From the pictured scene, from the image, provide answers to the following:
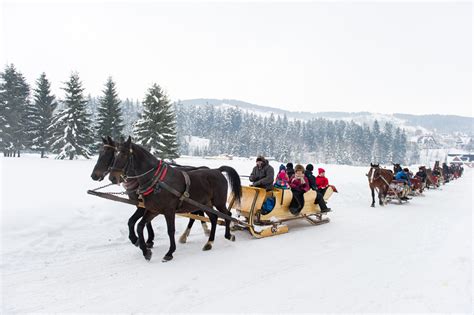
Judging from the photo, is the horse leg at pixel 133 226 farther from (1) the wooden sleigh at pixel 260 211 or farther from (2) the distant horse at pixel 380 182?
(2) the distant horse at pixel 380 182

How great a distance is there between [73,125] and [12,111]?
12.0 meters

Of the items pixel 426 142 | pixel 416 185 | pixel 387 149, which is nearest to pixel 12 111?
pixel 416 185

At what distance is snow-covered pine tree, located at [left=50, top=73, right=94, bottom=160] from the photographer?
31.2 metres

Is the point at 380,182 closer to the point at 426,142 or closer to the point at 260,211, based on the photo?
the point at 260,211

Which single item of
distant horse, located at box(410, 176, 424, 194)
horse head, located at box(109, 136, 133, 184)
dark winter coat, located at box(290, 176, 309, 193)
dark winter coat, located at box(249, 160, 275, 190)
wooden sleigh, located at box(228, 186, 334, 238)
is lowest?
distant horse, located at box(410, 176, 424, 194)

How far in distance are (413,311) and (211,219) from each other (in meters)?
4.05

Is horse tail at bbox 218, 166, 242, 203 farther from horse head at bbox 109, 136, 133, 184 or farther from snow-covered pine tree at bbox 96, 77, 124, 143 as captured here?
snow-covered pine tree at bbox 96, 77, 124, 143

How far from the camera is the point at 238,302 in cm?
432

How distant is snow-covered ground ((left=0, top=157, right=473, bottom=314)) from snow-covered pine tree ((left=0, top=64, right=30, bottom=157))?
3304cm

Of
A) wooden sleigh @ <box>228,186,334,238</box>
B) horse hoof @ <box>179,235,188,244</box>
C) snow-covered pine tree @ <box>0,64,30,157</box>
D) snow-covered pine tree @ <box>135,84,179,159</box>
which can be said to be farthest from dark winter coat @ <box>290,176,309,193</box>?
snow-covered pine tree @ <box>0,64,30,157</box>

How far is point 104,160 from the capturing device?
5.40 metres

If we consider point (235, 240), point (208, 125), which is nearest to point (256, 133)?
point (208, 125)

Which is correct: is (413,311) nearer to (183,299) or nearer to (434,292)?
(434,292)

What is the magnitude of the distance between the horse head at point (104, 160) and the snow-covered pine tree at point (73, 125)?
2875 centimetres
